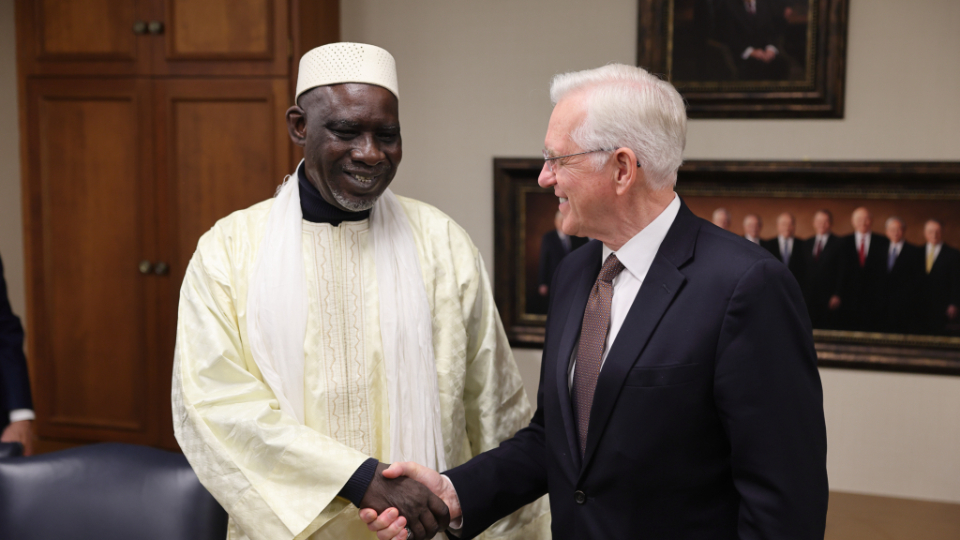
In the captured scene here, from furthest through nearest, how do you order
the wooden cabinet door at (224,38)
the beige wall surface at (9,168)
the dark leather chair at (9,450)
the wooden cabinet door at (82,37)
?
the beige wall surface at (9,168)
the wooden cabinet door at (82,37)
the wooden cabinet door at (224,38)
the dark leather chair at (9,450)

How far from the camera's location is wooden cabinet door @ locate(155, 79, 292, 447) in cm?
287

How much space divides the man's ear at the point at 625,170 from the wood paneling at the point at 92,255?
7.13 feet

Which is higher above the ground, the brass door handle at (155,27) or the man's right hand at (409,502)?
the brass door handle at (155,27)

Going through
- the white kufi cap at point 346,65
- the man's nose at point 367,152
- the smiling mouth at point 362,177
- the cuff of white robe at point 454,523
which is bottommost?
the cuff of white robe at point 454,523

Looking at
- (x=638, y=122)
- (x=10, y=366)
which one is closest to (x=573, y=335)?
(x=638, y=122)

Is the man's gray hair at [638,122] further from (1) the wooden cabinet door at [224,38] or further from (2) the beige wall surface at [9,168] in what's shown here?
(2) the beige wall surface at [9,168]

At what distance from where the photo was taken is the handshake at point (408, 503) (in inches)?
62.7

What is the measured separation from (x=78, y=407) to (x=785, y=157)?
9.53 ft

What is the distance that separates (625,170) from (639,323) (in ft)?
0.88

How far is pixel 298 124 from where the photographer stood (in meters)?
1.86

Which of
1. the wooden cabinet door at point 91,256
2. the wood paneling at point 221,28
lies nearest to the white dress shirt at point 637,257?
the wood paneling at point 221,28

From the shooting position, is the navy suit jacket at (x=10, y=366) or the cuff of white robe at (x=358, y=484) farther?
the navy suit jacket at (x=10, y=366)

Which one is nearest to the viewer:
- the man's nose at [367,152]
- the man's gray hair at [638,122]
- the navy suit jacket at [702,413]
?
the navy suit jacket at [702,413]

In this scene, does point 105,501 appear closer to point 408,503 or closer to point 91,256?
point 408,503
